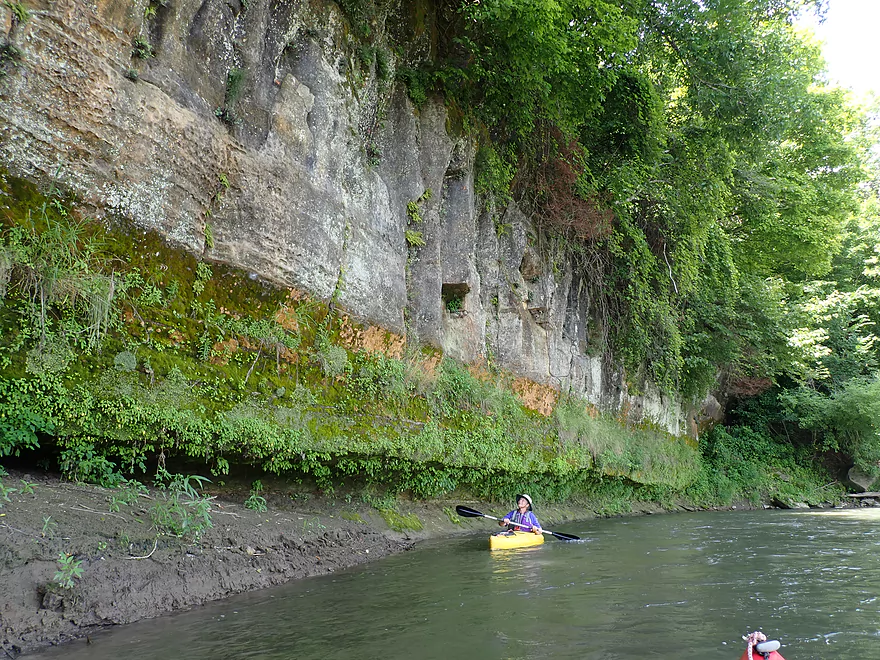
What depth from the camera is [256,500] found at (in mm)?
7738

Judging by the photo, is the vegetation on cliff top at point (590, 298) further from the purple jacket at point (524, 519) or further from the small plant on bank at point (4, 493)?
the purple jacket at point (524, 519)

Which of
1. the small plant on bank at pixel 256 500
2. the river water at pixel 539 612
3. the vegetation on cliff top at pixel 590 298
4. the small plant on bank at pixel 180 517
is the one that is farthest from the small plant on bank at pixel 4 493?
the small plant on bank at pixel 256 500

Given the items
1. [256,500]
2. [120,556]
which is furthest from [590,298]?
[120,556]

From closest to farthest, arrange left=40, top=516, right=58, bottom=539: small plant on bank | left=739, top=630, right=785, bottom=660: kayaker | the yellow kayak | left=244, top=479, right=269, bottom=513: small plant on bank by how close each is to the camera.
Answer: left=739, top=630, right=785, bottom=660: kayaker < left=40, top=516, right=58, bottom=539: small plant on bank < left=244, top=479, right=269, bottom=513: small plant on bank < the yellow kayak

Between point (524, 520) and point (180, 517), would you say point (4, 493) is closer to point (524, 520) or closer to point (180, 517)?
point (180, 517)

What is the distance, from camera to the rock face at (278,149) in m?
6.18

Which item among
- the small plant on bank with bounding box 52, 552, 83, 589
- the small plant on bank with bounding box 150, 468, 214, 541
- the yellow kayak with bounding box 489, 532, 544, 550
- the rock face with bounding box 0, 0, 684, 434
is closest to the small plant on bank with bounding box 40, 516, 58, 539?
the small plant on bank with bounding box 52, 552, 83, 589

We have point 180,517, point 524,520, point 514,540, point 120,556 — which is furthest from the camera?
point 524,520

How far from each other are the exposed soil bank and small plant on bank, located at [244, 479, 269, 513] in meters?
0.08

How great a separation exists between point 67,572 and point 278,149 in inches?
227

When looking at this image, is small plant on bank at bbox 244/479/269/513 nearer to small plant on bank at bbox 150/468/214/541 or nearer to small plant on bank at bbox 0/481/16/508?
small plant on bank at bbox 150/468/214/541

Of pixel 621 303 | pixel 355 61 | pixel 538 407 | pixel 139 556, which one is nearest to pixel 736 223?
pixel 621 303

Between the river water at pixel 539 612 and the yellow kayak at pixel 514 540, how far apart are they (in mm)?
575

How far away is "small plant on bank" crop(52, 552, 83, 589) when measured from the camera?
4578 millimetres
